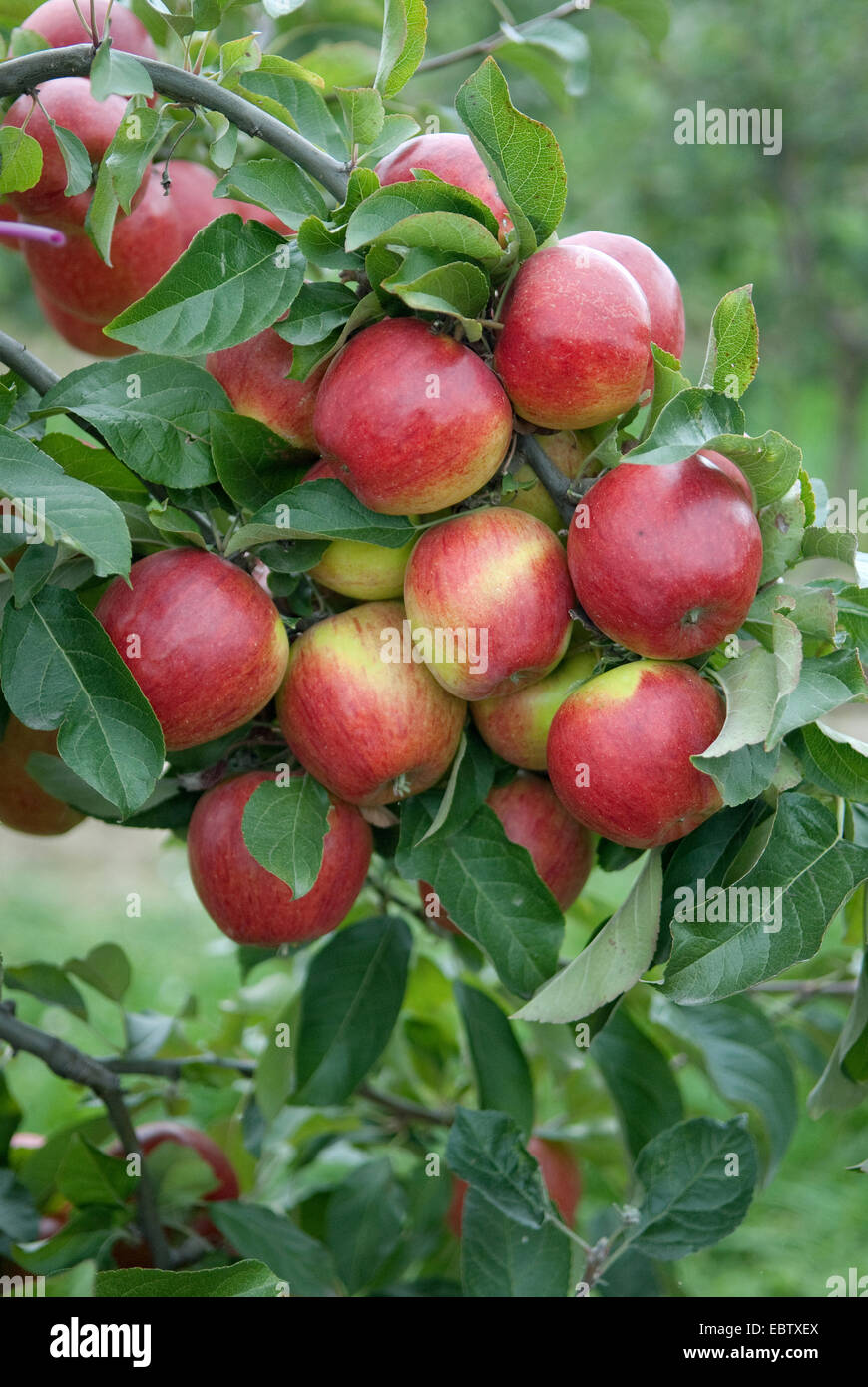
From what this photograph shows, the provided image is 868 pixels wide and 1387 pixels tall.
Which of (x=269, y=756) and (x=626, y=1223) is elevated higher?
(x=269, y=756)

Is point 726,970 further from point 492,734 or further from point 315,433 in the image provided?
point 315,433

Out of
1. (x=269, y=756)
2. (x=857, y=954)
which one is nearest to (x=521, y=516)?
(x=269, y=756)

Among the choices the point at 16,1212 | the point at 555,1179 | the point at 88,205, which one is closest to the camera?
the point at 88,205

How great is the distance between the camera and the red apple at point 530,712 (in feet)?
2.66

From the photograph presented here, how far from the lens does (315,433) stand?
75 cm

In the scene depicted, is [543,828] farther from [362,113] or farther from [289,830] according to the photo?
[362,113]

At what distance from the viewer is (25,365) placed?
0.79 metres

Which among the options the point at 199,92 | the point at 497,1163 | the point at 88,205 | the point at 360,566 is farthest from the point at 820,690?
the point at 88,205

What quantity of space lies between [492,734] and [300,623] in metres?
0.15

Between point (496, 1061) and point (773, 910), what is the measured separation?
17.8 inches

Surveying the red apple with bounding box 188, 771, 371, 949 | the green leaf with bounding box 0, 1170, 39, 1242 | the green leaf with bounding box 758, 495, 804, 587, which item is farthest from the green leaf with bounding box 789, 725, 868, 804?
the green leaf with bounding box 0, 1170, 39, 1242

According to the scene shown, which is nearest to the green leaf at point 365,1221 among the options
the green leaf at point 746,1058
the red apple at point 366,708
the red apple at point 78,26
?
the green leaf at point 746,1058

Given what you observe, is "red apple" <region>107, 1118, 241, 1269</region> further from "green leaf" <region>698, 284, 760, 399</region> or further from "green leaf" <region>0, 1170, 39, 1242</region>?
"green leaf" <region>698, 284, 760, 399</region>

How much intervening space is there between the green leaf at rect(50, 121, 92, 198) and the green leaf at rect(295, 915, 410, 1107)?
24.3 inches
